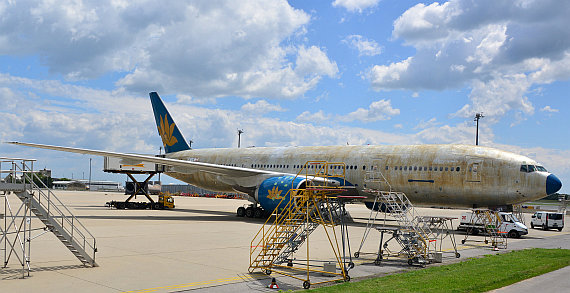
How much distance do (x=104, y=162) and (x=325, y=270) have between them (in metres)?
30.4

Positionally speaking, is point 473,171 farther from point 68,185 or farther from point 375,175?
point 68,185

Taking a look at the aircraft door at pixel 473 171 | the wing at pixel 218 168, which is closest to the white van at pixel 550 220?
the aircraft door at pixel 473 171

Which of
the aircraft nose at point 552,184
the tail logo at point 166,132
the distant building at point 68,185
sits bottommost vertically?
the distant building at point 68,185

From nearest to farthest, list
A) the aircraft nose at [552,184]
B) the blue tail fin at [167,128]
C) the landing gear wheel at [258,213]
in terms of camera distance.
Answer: the aircraft nose at [552,184] → the landing gear wheel at [258,213] → the blue tail fin at [167,128]

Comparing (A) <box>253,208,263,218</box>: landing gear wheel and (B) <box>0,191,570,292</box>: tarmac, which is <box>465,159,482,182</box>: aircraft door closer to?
(B) <box>0,191,570,292</box>: tarmac

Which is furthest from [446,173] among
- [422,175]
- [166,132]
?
[166,132]

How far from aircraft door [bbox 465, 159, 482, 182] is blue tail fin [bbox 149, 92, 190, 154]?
2484 cm

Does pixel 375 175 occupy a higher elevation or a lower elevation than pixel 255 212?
higher

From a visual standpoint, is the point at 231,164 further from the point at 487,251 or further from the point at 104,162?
the point at 487,251

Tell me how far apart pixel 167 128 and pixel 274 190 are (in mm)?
19249

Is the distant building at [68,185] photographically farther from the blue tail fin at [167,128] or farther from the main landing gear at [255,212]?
the main landing gear at [255,212]

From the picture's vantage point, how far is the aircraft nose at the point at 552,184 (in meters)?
23.9

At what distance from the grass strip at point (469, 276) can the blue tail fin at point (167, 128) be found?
3033 cm

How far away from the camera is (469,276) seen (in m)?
12.6
